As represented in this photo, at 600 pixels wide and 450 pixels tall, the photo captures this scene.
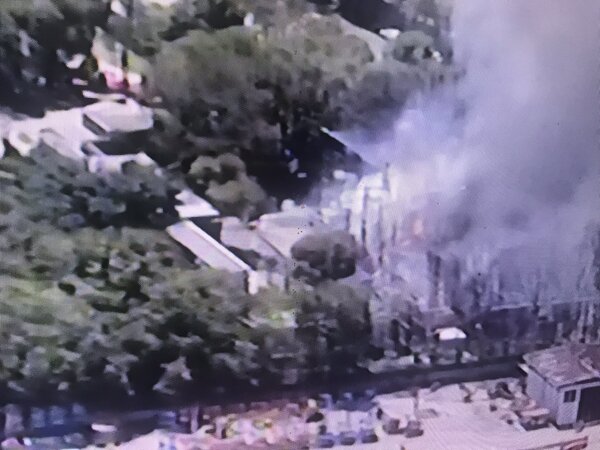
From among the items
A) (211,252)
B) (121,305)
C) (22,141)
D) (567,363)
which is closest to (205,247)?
(211,252)

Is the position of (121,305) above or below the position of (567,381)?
above

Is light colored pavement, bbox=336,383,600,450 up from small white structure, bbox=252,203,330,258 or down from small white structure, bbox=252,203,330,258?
down

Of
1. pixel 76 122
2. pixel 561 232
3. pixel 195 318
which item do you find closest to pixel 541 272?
pixel 561 232

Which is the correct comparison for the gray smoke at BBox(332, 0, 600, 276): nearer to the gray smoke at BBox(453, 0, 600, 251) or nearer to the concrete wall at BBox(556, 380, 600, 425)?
the gray smoke at BBox(453, 0, 600, 251)

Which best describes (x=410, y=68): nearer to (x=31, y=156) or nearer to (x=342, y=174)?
(x=342, y=174)

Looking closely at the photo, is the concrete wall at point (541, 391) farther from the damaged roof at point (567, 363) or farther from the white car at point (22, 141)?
the white car at point (22, 141)

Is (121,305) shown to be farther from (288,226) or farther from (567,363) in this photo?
(567,363)

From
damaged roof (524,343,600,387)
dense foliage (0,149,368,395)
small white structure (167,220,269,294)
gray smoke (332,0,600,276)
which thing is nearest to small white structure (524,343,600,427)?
damaged roof (524,343,600,387)

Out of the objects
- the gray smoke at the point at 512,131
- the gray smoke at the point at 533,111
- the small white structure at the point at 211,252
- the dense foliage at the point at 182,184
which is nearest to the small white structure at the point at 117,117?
the dense foliage at the point at 182,184
